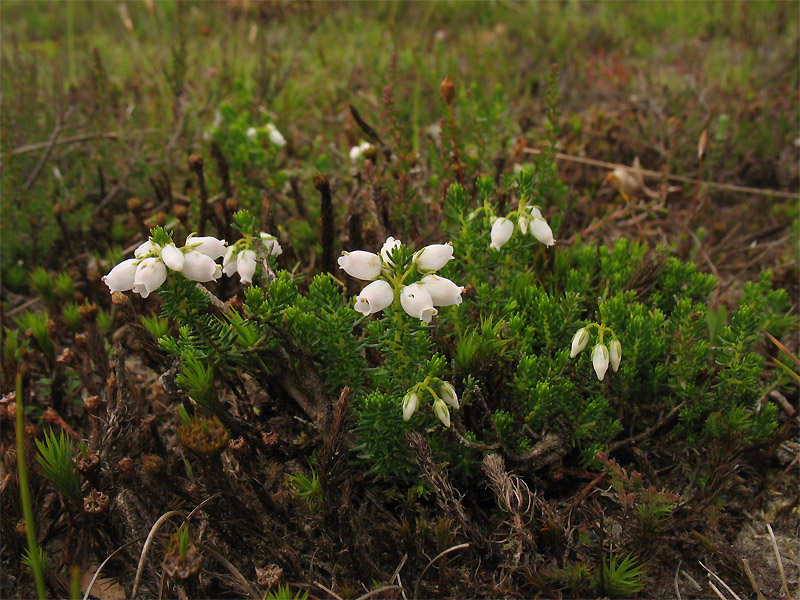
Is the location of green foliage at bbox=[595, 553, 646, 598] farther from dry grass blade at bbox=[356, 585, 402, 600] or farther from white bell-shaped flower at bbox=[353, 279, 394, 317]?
white bell-shaped flower at bbox=[353, 279, 394, 317]

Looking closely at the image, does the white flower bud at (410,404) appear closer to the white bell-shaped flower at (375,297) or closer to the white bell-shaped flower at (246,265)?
the white bell-shaped flower at (375,297)

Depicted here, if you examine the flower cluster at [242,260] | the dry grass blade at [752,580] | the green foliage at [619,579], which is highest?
the flower cluster at [242,260]

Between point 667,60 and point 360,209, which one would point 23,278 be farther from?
point 667,60

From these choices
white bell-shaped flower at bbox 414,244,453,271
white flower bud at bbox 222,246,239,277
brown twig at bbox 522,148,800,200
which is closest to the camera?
white bell-shaped flower at bbox 414,244,453,271

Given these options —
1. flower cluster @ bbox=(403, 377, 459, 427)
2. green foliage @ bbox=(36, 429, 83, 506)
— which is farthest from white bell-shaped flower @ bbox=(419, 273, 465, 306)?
green foliage @ bbox=(36, 429, 83, 506)

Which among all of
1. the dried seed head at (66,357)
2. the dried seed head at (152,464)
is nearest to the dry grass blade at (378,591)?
the dried seed head at (152,464)

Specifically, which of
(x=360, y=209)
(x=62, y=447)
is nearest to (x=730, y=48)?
(x=360, y=209)
